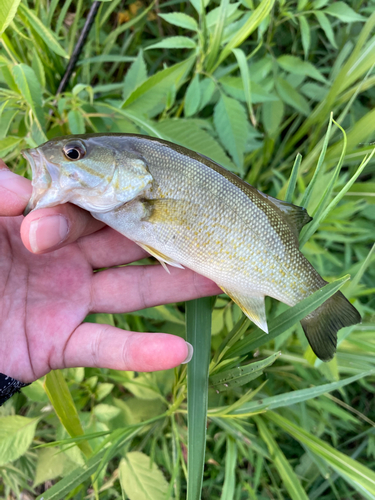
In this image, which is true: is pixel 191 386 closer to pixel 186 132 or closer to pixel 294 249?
pixel 294 249

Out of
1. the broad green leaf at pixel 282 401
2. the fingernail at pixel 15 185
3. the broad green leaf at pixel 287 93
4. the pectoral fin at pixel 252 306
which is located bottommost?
the broad green leaf at pixel 282 401

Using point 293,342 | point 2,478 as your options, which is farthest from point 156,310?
point 2,478

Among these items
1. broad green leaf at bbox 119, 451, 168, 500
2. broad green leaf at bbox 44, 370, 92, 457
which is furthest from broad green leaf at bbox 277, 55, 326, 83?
broad green leaf at bbox 119, 451, 168, 500

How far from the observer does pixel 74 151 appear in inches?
59.5

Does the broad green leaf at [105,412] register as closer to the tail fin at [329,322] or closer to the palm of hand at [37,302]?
the palm of hand at [37,302]

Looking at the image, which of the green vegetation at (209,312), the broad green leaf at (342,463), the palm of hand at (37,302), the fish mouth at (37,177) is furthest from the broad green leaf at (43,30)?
the broad green leaf at (342,463)

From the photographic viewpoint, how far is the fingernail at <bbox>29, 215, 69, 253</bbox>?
137 centimetres

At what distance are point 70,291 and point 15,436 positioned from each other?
92 cm

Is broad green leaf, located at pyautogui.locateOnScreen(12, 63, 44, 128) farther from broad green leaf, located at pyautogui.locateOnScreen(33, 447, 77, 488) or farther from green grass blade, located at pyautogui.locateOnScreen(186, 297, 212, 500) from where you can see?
broad green leaf, located at pyautogui.locateOnScreen(33, 447, 77, 488)

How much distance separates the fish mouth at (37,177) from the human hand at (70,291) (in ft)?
0.11

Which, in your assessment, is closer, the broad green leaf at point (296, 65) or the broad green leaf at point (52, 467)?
the broad green leaf at point (52, 467)

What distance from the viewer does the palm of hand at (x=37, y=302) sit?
1.64 meters

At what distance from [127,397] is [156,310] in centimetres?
80

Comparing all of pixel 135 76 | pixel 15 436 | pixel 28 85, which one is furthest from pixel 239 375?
pixel 135 76
